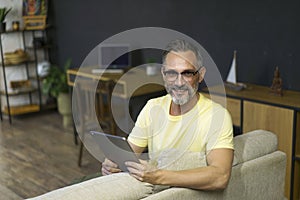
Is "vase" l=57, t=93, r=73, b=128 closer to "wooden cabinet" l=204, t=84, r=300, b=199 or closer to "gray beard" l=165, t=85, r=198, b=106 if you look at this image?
"wooden cabinet" l=204, t=84, r=300, b=199

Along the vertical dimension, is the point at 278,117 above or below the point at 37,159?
above

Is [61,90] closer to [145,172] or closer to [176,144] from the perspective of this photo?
[176,144]

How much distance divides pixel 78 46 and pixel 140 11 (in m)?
1.23

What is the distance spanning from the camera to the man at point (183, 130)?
1585 millimetres

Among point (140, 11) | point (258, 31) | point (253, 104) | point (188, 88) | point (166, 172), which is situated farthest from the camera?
point (140, 11)

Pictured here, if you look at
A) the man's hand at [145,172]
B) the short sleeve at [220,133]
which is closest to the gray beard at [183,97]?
the short sleeve at [220,133]

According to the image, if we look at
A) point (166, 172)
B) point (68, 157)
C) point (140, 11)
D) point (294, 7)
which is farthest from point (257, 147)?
point (140, 11)

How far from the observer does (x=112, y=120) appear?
382 centimetres

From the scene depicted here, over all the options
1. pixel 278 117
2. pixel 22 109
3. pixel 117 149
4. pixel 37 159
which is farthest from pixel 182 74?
pixel 22 109

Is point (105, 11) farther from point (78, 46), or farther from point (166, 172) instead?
point (166, 172)

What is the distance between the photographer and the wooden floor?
11.4ft

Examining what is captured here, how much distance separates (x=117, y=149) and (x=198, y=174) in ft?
1.06

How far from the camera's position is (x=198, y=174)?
5.21 feet

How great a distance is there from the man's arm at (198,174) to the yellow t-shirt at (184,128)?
6 centimetres
